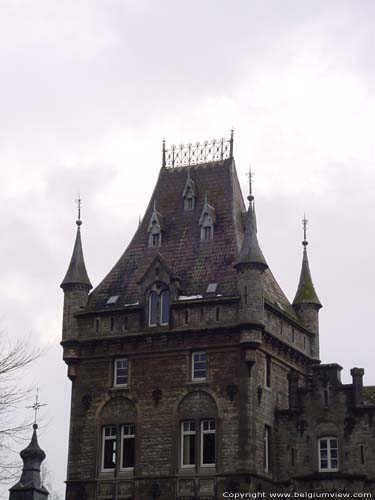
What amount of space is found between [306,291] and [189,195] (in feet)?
30.6

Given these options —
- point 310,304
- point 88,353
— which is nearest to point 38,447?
point 88,353

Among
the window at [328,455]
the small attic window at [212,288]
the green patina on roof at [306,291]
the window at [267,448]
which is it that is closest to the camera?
the window at [267,448]

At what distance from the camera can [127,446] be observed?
62812 mm

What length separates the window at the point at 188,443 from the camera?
2411 inches

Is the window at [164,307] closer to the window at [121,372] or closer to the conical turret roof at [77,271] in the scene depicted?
the window at [121,372]

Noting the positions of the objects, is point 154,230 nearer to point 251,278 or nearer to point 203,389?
point 251,278

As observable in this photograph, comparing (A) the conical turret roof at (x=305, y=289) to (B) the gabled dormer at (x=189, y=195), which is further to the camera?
(A) the conical turret roof at (x=305, y=289)

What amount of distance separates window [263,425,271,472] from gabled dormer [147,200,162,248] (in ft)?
41.4

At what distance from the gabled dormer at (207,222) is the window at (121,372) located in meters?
8.39

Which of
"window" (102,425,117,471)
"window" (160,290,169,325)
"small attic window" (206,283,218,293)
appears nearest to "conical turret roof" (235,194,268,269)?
"small attic window" (206,283,218,293)

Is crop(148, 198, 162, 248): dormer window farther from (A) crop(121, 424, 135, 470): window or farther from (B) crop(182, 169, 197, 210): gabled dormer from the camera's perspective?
(A) crop(121, 424, 135, 470): window

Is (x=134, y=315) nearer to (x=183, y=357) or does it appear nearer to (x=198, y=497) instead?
(x=183, y=357)

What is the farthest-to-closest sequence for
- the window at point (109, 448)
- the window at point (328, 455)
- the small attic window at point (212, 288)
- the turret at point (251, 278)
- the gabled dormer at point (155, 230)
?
the gabled dormer at point (155, 230), the small attic window at point (212, 288), the window at point (109, 448), the window at point (328, 455), the turret at point (251, 278)

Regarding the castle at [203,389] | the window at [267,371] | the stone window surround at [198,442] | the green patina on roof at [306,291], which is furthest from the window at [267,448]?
the green patina on roof at [306,291]
